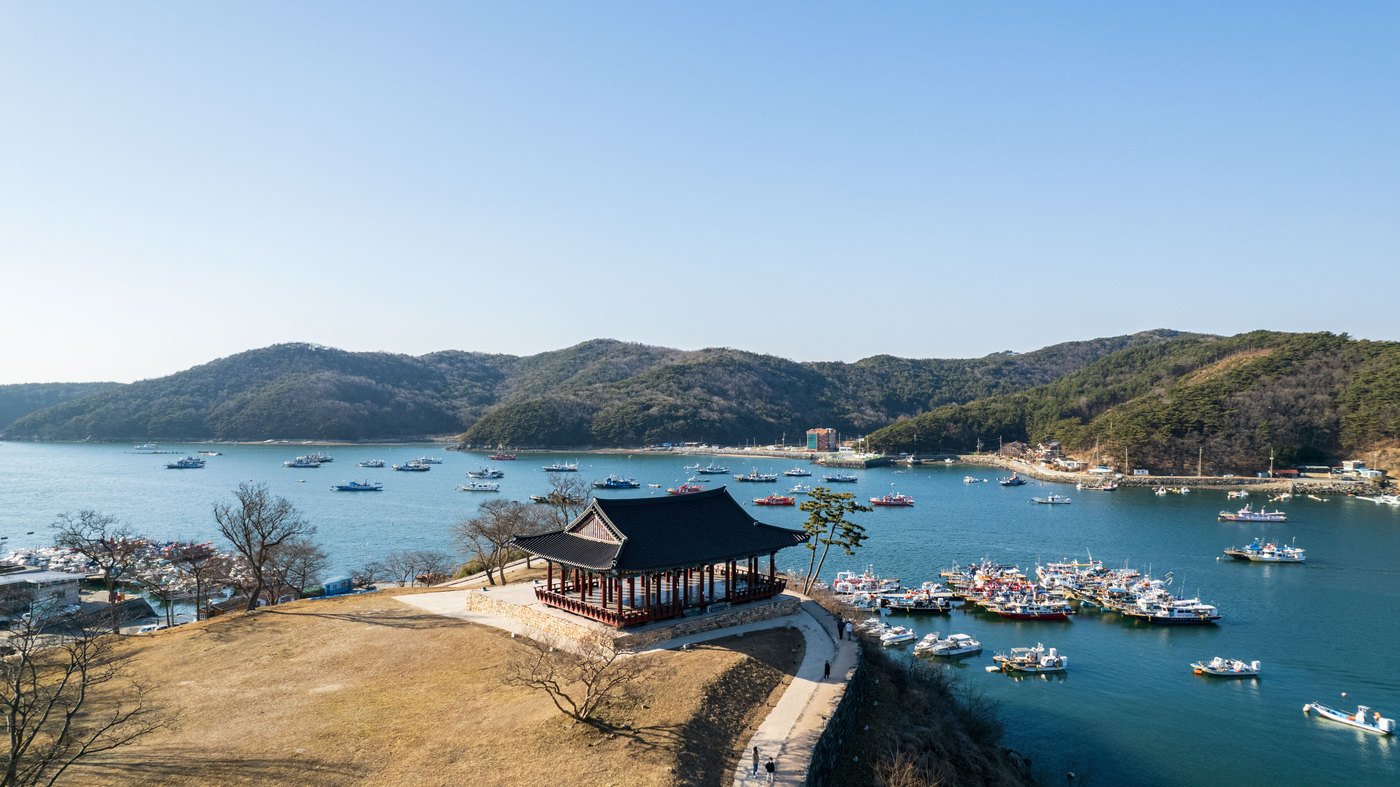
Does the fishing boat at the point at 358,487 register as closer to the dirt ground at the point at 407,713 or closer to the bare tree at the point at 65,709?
the dirt ground at the point at 407,713

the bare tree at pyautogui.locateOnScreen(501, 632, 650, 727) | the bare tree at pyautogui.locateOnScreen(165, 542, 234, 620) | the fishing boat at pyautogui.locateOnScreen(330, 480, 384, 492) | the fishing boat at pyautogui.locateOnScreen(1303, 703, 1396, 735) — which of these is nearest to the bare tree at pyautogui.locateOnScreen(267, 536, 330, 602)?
the bare tree at pyautogui.locateOnScreen(165, 542, 234, 620)

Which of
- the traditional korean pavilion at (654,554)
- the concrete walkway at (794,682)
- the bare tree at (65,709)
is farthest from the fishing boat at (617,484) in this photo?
the bare tree at (65,709)

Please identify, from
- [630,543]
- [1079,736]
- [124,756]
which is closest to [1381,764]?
[1079,736]

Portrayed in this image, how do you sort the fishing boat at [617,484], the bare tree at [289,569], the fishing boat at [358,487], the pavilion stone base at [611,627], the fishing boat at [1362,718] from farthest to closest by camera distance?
the fishing boat at [617,484], the fishing boat at [358,487], the bare tree at [289,569], the fishing boat at [1362,718], the pavilion stone base at [611,627]

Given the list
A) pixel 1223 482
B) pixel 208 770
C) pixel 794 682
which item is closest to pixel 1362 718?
pixel 794 682

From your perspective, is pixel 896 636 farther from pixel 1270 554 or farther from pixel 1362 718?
pixel 1270 554

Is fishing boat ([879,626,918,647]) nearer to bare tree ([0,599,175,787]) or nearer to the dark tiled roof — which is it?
the dark tiled roof
